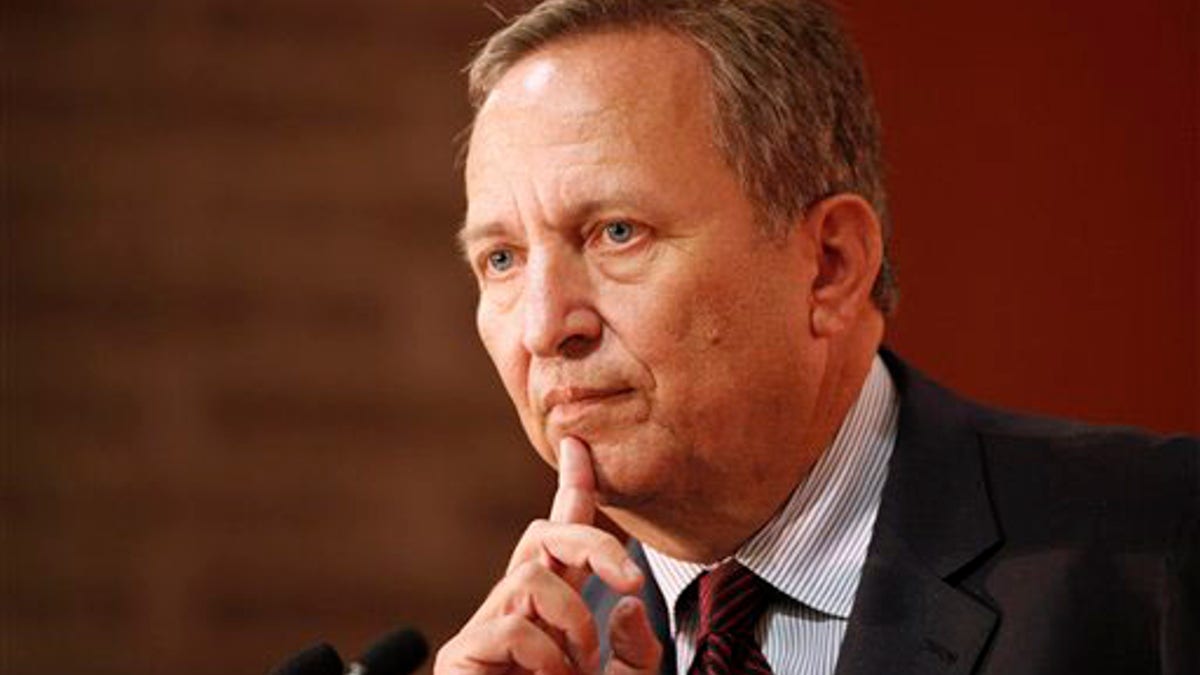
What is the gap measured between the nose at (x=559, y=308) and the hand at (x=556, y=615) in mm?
178

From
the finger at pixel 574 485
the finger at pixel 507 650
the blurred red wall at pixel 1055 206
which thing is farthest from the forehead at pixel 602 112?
the blurred red wall at pixel 1055 206

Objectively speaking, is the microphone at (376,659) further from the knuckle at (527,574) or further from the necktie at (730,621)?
the necktie at (730,621)

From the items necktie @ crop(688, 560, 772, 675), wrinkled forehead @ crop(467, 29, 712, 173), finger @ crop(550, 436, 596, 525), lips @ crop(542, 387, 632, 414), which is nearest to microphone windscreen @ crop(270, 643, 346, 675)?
finger @ crop(550, 436, 596, 525)

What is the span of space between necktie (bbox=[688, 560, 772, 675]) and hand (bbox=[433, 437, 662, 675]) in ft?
0.60

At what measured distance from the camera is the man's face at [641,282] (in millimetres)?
2129

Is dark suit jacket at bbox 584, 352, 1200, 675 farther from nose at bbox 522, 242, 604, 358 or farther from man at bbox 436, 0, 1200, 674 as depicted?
nose at bbox 522, 242, 604, 358

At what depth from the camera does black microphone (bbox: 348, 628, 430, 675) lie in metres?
1.94

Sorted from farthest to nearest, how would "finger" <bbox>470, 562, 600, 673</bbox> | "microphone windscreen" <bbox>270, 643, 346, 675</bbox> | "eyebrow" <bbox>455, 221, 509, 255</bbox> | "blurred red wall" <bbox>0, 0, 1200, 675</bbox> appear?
"blurred red wall" <bbox>0, 0, 1200, 675</bbox>
"eyebrow" <bbox>455, 221, 509, 255</bbox>
"finger" <bbox>470, 562, 600, 673</bbox>
"microphone windscreen" <bbox>270, 643, 346, 675</bbox>

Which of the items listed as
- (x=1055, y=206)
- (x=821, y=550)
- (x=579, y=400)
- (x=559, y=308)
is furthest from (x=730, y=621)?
(x=1055, y=206)

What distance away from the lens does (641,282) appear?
213cm

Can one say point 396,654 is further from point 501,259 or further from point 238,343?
point 238,343

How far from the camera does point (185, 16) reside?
4.10 metres

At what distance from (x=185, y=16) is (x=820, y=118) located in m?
2.23

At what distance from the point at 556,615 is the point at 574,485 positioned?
0.18 meters
